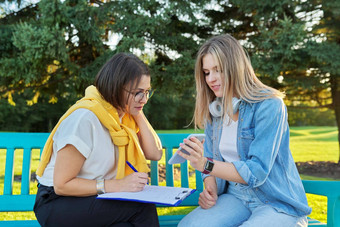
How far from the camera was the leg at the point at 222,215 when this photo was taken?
7.55 feet

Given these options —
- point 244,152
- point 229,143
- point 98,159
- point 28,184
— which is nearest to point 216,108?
point 229,143

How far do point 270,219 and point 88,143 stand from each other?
1150 millimetres

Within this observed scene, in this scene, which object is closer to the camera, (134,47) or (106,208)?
(106,208)

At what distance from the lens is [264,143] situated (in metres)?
2.15

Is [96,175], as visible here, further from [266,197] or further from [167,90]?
[167,90]

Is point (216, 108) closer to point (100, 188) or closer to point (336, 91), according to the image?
point (100, 188)

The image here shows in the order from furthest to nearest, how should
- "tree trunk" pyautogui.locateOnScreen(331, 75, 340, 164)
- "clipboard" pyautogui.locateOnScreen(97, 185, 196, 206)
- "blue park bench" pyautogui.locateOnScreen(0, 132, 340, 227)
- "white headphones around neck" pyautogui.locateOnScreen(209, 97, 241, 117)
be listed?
1. "tree trunk" pyautogui.locateOnScreen(331, 75, 340, 164)
2. "blue park bench" pyautogui.locateOnScreen(0, 132, 340, 227)
3. "white headphones around neck" pyautogui.locateOnScreen(209, 97, 241, 117)
4. "clipboard" pyautogui.locateOnScreen(97, 185, 196, 206)

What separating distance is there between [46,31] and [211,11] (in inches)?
133

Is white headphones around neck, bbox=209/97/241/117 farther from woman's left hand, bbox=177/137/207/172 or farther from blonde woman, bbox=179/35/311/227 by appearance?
woman's left hand, bbox=177/137/207/172

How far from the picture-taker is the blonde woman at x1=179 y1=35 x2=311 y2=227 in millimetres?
2133

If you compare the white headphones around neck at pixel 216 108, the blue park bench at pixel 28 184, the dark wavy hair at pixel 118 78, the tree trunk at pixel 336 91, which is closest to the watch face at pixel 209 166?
the white headphones around neck at pixel 216 108

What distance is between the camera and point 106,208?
210 cm

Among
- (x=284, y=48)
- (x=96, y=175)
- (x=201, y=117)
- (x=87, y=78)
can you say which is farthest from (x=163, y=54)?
(x=96, y=175)

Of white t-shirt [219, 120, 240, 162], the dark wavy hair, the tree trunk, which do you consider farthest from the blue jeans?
the tree trunk
